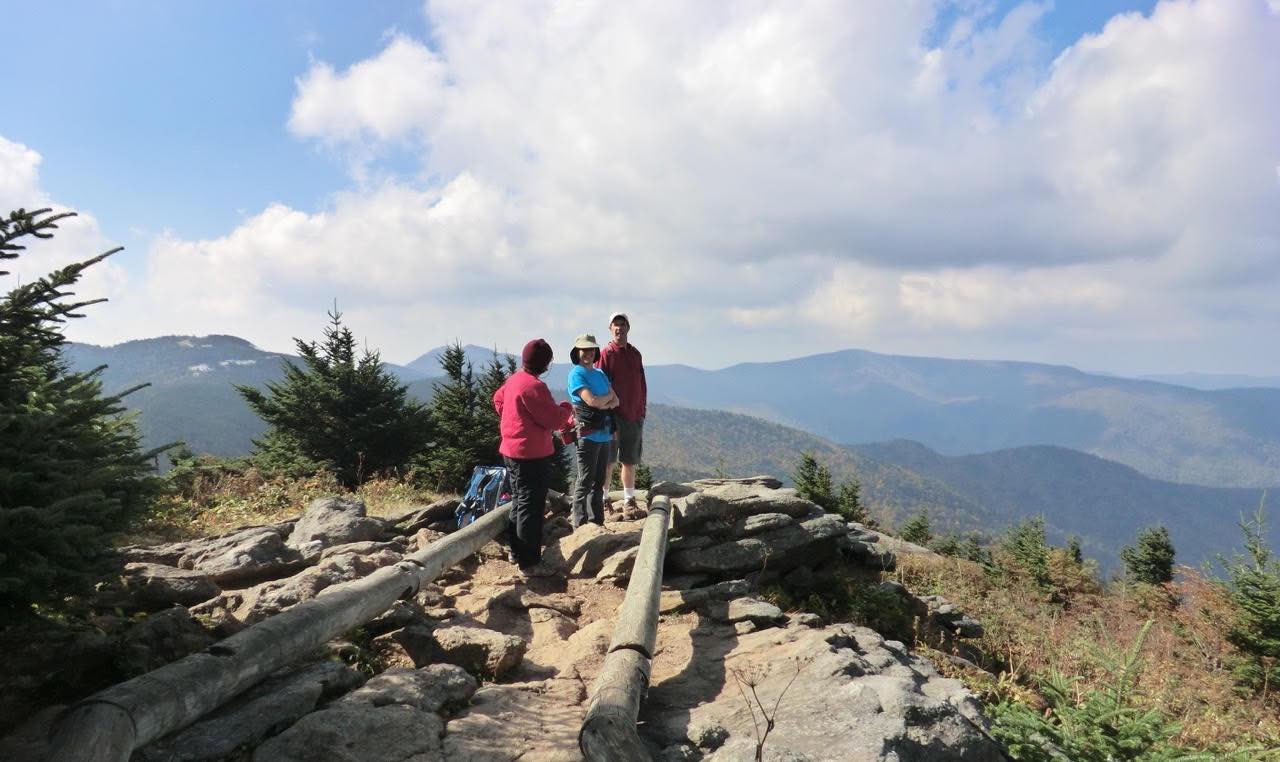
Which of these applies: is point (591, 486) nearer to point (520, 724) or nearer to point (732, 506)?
point (732, 506)

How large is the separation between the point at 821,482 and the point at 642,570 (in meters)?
19.8

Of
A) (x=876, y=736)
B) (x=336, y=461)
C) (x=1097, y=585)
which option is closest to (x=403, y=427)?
(x=336, y=461)

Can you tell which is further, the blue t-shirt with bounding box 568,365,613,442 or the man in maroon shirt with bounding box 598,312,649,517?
the man in maroon shirt with bounding box 598,312,649,517

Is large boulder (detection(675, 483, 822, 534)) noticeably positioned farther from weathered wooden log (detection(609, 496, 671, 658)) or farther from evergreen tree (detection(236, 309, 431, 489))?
evergreen tree (detection(236, 309, 431, 489))

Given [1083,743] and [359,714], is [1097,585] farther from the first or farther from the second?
[359,714]

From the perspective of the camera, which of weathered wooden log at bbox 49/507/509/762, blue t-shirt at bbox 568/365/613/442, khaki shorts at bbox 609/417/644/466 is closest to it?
weathered wooden log at bbox 49/507/509/762

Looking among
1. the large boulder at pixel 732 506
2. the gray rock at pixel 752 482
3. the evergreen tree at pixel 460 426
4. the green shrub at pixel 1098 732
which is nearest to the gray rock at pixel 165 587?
the large boulder at pixel 732 506

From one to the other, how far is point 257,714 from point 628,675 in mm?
2626

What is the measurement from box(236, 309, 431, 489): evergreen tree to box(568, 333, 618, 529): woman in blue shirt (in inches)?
467

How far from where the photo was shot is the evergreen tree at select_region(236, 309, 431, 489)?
62.4 feet

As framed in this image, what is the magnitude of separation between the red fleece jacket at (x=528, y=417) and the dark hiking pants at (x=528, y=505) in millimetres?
196

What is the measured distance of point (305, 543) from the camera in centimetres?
822

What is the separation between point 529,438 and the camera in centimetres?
792

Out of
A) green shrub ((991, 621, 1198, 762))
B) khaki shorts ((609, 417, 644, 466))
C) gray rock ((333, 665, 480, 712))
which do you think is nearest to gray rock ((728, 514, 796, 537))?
khaki shorts ((609, 417, 644, 466))
